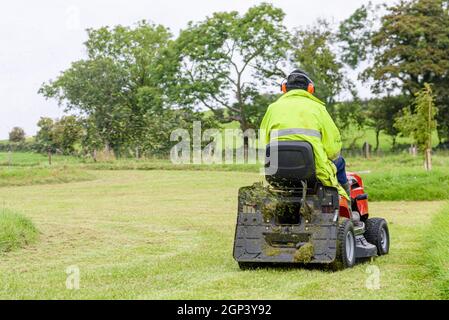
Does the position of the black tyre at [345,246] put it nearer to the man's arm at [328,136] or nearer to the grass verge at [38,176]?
the man's arm at [328,136]

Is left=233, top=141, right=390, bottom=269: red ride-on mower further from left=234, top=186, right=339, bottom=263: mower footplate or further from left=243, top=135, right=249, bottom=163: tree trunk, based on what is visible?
left=243, top=135, right=249, bottom=163: tree trunk

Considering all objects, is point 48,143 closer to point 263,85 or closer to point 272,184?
point 263,85

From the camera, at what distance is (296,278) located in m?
8.88

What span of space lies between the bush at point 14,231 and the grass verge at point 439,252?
5.47 meters

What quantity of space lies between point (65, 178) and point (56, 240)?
2056 cm

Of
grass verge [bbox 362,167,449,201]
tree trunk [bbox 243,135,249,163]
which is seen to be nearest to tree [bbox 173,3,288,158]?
tree trunk [bbox 243,135,249,163]

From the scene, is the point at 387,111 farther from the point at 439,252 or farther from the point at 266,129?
the point at 439,252

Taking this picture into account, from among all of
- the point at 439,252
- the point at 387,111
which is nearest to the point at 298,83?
the point at 439,252

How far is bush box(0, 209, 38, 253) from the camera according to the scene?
11.5 m

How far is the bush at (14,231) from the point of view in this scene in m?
11.5

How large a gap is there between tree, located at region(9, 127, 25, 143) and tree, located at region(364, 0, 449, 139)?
23.6m

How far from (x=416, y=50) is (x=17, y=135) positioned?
2665cm

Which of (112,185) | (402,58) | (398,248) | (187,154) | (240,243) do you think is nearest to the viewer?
(240,243)
